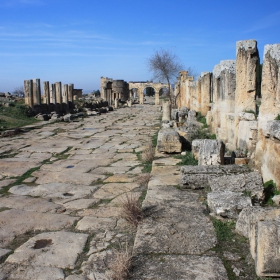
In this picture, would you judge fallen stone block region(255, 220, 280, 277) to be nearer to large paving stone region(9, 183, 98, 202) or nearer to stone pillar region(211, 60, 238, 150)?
large paving stone region(9, 183, 98, 202)

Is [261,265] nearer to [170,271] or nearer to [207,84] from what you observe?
[170,271]

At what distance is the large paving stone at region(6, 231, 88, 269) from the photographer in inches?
121

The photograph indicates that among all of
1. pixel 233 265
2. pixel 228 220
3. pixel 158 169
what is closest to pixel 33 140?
pixel 158 169

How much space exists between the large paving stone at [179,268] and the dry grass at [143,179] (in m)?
2.48

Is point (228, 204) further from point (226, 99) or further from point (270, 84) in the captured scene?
point (226, 99)

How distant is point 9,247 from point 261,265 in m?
2.38

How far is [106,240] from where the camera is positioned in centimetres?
346

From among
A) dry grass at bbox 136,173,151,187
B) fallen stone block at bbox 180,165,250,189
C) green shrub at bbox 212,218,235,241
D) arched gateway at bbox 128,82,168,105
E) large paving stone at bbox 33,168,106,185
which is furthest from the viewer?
arched gateway at bbox 128,82,168,105

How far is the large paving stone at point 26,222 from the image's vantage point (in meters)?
3.79

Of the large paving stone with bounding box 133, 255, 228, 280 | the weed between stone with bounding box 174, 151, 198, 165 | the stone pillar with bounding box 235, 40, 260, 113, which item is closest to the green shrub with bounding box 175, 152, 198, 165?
the weed between stone with bounding box 174, 151, 198, 165

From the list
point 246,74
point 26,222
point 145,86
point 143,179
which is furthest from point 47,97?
point 145,86

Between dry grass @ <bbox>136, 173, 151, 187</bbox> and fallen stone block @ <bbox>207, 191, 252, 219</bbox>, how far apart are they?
1.71 m

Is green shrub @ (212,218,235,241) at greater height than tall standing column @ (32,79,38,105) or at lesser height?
lesser

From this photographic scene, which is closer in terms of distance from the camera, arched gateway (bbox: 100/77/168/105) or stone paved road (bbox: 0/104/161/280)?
stone paved road (bbox: 0/104/161/280)
